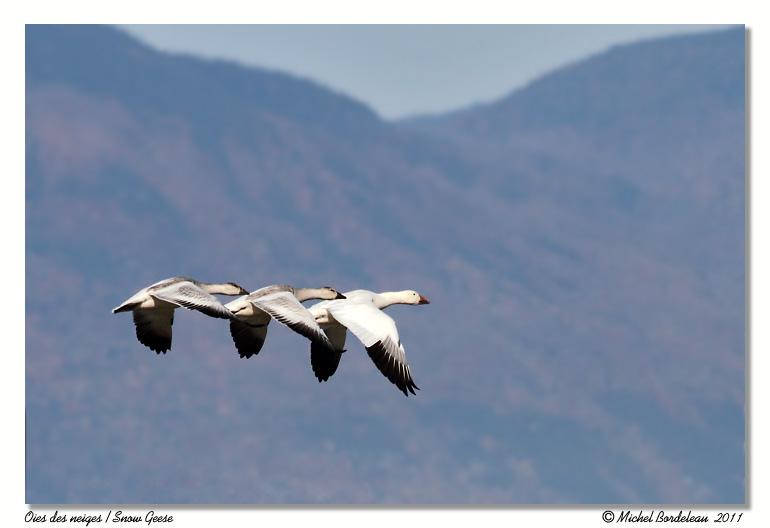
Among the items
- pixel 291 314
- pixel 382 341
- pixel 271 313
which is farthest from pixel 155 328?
pixel 382 341

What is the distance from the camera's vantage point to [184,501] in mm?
157875

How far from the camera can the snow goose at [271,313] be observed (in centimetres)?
2981

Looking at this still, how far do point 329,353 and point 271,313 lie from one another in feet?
8.59

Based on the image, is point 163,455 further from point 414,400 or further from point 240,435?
point 414,400

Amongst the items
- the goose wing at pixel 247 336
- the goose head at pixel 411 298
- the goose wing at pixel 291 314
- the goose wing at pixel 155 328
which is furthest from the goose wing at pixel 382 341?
the goose wing at pixel 155 328

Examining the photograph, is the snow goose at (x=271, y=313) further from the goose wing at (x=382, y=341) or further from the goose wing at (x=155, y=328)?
the goose wing at (x=155, y=328)

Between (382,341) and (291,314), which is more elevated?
(291,314)

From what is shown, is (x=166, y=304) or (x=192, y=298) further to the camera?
(x=166, y=304)

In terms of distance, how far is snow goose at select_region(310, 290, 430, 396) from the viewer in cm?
2983

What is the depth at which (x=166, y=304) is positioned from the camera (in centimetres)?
3228

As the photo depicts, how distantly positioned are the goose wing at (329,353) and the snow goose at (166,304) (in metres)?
2.26

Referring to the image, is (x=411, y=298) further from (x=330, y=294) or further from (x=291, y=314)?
(x=291, y=314)

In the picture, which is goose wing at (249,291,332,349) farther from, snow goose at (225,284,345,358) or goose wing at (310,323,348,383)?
goose wing at (310,323,348,383)

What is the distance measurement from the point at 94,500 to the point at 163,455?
2197 cm
